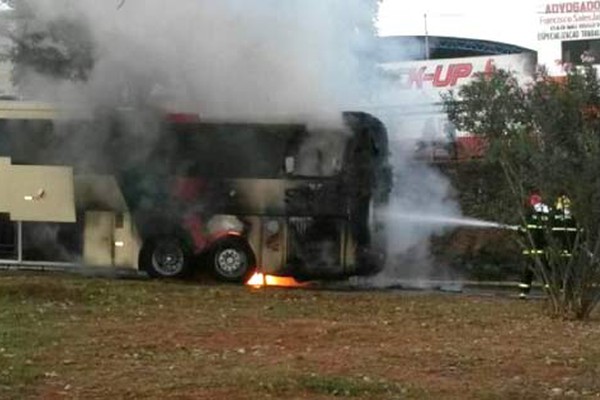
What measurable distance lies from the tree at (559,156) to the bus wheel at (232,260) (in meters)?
6.38

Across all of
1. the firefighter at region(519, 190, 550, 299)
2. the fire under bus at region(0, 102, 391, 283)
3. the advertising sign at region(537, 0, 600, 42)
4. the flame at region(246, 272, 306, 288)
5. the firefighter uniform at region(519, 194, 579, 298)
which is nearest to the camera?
the firefighter uniform at region(519, 194, 579, 298)

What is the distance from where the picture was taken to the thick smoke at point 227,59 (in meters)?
18.9

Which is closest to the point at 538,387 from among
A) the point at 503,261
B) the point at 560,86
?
the point at 560,86

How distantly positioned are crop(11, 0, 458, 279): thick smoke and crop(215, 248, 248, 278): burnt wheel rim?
246 centimetres

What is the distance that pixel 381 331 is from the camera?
43.2 feet

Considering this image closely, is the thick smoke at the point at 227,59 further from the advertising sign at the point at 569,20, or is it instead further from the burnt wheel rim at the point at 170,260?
the advertising sign at the point at 569,20

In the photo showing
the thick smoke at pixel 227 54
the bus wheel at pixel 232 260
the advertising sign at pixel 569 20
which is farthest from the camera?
the advertising sign at pixel 569 20

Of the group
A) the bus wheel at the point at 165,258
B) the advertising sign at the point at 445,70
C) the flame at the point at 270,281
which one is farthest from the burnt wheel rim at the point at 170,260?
the advertising sign at the point at 445,70

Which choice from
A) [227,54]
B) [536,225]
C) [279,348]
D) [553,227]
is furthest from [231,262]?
[279,348]

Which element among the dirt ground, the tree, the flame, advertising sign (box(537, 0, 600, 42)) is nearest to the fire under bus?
the flame

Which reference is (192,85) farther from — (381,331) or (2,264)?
(381,331)

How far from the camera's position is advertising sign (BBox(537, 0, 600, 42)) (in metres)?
48.0

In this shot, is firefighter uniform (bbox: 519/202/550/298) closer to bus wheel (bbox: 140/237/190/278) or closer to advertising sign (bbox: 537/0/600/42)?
bus wheel (bbox: 140/237/190/278)

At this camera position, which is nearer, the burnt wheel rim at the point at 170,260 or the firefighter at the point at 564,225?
the firefighter at the point at 564,225
